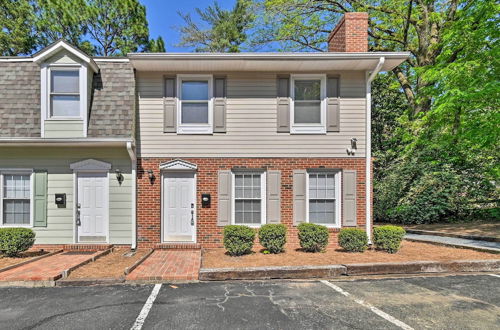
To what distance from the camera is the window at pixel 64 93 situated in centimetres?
791

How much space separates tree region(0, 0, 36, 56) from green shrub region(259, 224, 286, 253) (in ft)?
67.5

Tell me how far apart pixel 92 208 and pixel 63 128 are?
7.69 ft

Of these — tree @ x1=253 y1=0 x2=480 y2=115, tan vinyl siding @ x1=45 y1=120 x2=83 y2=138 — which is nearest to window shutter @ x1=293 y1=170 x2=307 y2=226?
tan vinyl siding @ x1=45 y1=120 x2=83 y2=138

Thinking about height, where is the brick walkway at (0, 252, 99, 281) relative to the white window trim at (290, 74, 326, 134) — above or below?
below

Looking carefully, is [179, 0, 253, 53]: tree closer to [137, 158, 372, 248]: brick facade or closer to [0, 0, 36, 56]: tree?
[0, 0, 36, 56]: tree

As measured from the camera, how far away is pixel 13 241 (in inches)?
272

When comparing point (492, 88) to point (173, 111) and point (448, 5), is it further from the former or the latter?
point (173, 111)

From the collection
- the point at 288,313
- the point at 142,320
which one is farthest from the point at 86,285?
the point at 288,313

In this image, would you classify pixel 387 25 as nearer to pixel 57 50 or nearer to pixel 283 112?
pixel 283 112

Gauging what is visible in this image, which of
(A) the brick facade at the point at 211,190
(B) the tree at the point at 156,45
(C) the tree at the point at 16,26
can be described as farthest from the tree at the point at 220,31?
(A) the brick facade at the point at 211,190

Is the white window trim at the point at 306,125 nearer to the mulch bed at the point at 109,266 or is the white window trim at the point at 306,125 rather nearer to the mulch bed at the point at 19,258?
the mulch bed at the point at 109,266

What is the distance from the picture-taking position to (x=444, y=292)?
506 cm

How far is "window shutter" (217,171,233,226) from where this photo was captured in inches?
322

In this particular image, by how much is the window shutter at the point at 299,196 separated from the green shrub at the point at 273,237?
1007 mm
